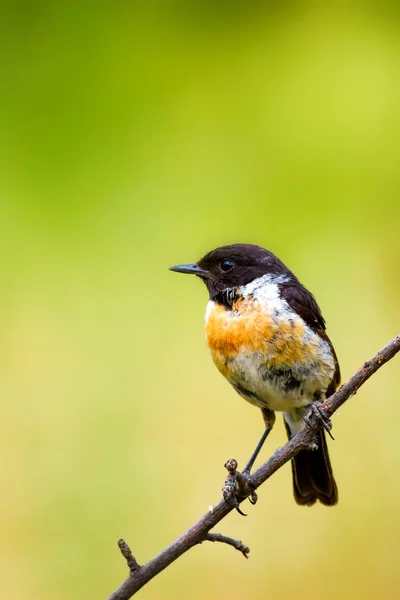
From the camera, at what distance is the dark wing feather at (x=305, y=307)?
3.66m

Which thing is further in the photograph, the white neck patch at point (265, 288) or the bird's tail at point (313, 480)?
the bird's tail at point (313, 480)

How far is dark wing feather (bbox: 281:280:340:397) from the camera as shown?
12.0 feet

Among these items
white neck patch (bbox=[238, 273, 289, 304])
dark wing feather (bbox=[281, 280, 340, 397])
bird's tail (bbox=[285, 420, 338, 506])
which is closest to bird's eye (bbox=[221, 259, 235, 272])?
white neck patch (bbox=[238, 273, 289, 304])

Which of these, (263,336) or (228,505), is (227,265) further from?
(228,505)

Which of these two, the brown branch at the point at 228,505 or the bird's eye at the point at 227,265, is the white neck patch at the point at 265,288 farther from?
the brown branch at the point at 228,505

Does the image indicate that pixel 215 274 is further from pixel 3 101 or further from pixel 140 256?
pixel 3 101

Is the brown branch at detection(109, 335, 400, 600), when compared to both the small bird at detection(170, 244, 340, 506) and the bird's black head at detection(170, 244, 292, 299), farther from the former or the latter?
the bird's black head at detection(170, 244, 292, 299)

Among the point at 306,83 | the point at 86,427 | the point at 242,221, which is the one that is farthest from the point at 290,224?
the point at 86,427

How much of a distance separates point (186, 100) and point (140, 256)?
5.38ft

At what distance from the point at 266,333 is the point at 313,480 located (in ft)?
3.06

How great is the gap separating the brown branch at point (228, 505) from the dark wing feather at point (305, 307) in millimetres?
792

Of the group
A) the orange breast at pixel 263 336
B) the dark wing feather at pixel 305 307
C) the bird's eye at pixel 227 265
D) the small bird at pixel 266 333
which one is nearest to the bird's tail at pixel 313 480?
the small bird at pixel 266 333

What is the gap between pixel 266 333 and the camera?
11.6 ft

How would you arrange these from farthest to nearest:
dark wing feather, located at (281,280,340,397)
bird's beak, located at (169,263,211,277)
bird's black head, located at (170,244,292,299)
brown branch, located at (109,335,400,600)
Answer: bird's beak, located at (169,263,211,277), bird's black head, located at (170,244,292,299), dark wing feather, located at (281,280,340,397), brown branch, located at (109,335,400,600)
